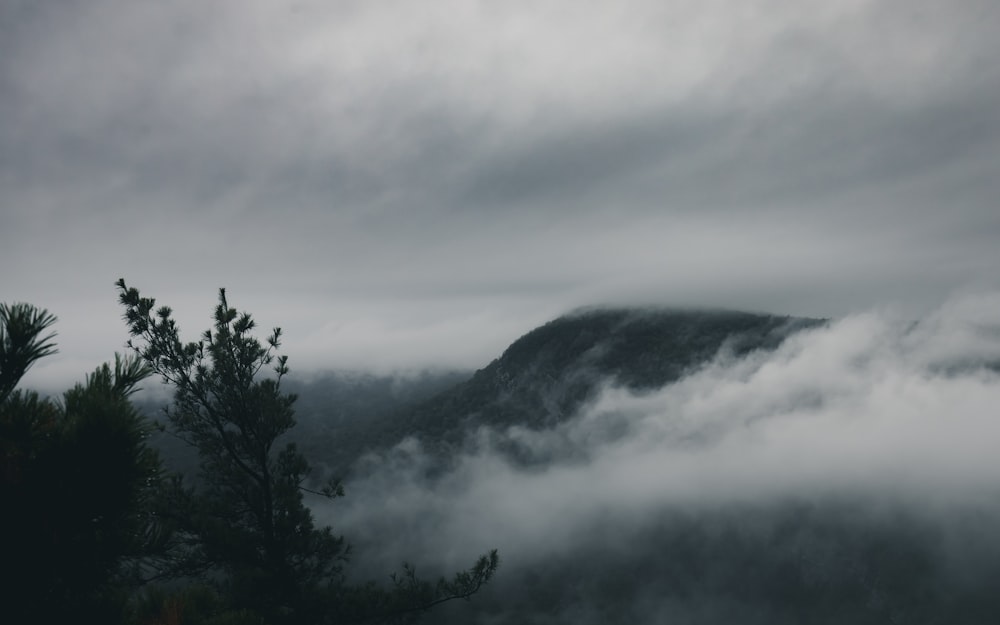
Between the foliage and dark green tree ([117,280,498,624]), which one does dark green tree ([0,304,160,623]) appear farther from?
dark green tree ([117,280,498,624])

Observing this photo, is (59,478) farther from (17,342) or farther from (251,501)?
(251,501)

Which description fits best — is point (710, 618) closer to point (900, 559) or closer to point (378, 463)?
point (900, 559)

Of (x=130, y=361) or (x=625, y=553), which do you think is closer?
(x=130, y=361)

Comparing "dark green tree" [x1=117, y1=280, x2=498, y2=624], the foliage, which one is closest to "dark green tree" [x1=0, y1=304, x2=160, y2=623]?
the foliage

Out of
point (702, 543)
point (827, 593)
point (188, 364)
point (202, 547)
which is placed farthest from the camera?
point (702, 543)

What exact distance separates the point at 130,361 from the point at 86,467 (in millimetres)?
678

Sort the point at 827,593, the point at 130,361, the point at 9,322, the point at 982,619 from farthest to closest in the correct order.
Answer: the point at 827,593 → the point at 982,619 → the point at 130,361 → the point at 9,322

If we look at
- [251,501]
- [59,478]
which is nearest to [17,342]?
[59,478]

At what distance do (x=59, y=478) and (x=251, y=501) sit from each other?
10897mm

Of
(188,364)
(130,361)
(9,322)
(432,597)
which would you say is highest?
(188,364)

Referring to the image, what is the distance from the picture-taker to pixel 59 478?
270 cm

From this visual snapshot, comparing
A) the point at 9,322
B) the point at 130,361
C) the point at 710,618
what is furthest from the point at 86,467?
the point at 710,618

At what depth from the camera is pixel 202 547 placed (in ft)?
37.1

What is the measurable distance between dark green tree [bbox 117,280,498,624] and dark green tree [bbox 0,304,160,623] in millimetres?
8490
